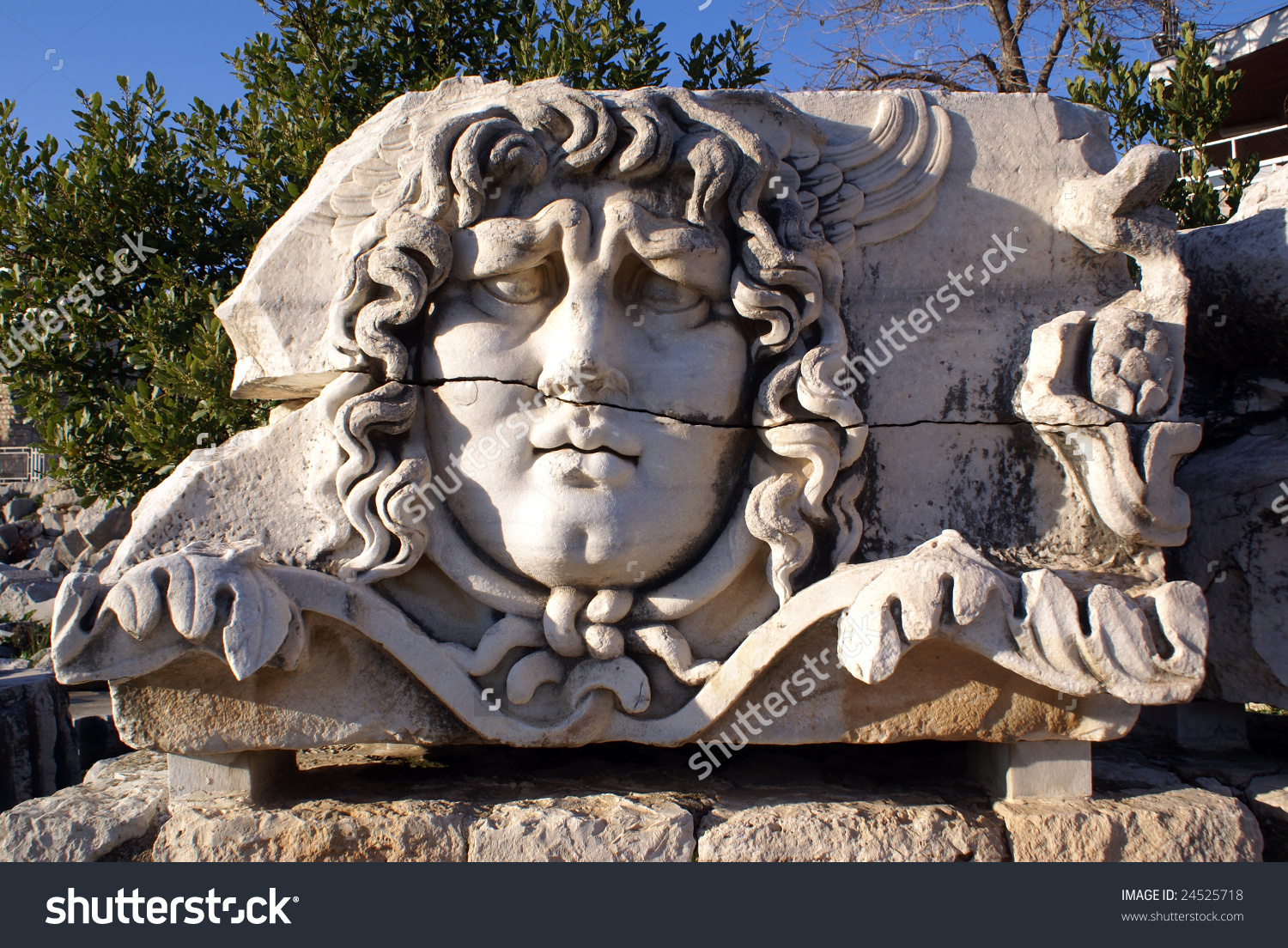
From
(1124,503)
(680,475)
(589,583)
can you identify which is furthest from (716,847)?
(1124,503)

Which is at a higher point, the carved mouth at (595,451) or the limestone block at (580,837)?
the carved mouth at (595,451)

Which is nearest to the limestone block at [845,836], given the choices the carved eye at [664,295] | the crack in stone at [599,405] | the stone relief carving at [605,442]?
the stone relief carving at [605,442]

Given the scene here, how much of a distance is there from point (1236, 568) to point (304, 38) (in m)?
4.28

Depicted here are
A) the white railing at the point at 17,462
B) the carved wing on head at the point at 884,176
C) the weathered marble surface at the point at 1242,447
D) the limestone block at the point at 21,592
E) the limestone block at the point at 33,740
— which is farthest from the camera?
the white railing at the point at 17,462

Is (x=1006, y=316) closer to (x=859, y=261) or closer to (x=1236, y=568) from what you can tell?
(x=859, y=261)

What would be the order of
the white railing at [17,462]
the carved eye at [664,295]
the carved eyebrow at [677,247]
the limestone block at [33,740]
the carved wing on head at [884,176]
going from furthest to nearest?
1. the white railing at [17,462]
2. the limestone block at [33,740]
3. the carved wing on head at [884,176]
4. the carved eye at [664,295]
5. the carved eyebrow at [677,247]

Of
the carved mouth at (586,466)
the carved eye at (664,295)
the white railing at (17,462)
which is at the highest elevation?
the white railing at (17,462)

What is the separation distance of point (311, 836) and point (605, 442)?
1065 millimetres

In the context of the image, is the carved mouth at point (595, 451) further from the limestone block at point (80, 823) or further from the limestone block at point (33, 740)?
the limestone block at point (33, 740)

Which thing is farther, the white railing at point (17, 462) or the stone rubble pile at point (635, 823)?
the white railing at point (17, 462)

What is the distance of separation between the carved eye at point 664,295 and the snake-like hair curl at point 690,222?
0.34ft

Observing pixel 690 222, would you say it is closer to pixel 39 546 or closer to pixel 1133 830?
pixel 1133 830

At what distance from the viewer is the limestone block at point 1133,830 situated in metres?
2.02

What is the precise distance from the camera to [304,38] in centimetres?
424
